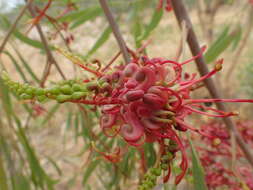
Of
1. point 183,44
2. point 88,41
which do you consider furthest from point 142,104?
point 88,41

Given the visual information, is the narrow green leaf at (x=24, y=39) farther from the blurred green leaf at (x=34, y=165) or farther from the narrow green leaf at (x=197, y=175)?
the narrow green leaf at (x=197, y=175)

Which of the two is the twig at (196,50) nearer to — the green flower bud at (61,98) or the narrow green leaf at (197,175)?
the narrow green leaf at (197,175)

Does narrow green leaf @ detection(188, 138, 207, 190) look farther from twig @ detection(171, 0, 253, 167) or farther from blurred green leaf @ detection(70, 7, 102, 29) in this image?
blurred green leaf @ detection(70, 7, 102, 29)

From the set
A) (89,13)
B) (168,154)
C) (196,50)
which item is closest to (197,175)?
(168,154)

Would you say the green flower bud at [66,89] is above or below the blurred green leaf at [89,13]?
below

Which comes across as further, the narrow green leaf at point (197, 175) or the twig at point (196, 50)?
the twig at point (196, 50)

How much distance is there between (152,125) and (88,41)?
2.90 meters

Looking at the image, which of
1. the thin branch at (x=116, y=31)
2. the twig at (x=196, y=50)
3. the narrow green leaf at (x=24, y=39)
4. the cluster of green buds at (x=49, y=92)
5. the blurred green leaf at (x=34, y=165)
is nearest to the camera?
the cluster of green buds at (x=49, y=92)

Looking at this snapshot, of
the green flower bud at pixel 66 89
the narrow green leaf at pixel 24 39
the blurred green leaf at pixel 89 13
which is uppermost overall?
the blurred green leaf at pixel 89 13

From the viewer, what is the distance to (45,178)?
0.80 m

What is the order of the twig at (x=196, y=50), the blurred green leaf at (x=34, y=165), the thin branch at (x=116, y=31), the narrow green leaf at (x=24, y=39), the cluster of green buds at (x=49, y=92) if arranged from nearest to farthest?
the cluster of green buds at (x=49, y=92)
the thin branch at (x=116, y=31)
the twig at (x=196, y=50)
the blurred green leaf at (x=34, y=165)
the narrow green leaf at (x=24, y=39)

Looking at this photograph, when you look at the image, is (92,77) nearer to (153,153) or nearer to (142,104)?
(142,104)

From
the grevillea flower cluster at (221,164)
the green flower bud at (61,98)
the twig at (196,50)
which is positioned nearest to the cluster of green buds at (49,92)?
the green flower bud at (61,98)

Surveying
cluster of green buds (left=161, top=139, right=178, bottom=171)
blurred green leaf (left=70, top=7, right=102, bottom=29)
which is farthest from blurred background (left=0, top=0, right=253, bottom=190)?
cluster of green buds (left=161, top=139, right=178, bottom=171)
